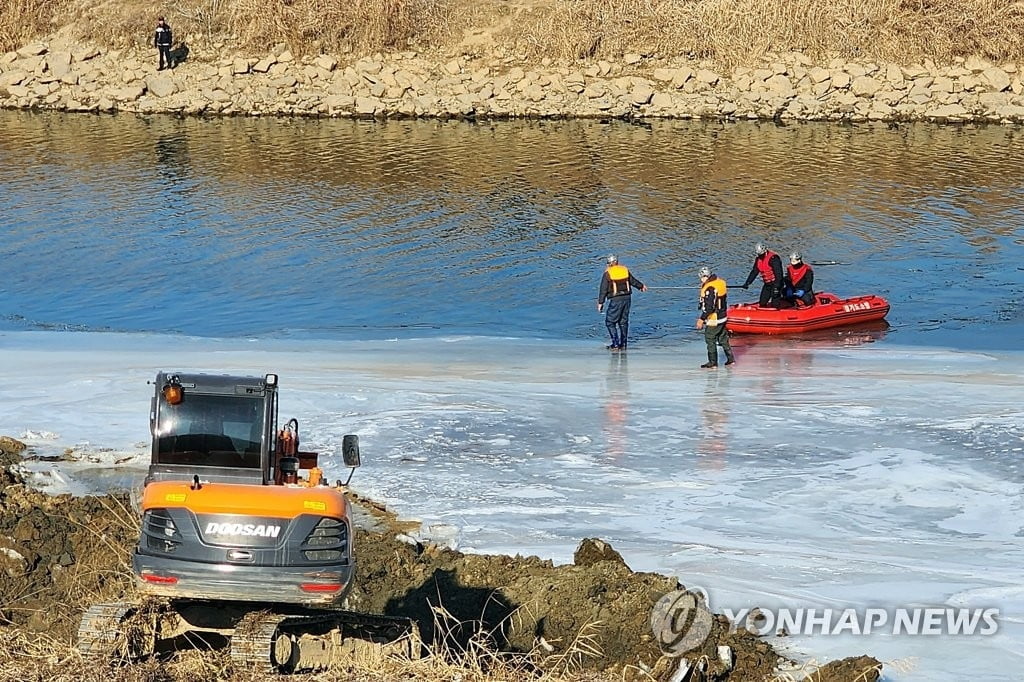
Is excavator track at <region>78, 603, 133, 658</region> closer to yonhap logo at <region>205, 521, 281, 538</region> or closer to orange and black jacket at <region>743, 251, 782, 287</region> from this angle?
yonhap logo at <region>205, 521, 281, 538</region>

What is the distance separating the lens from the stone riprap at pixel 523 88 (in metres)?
49.3

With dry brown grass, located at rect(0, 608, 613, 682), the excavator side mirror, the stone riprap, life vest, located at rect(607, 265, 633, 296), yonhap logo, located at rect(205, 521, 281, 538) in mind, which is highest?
the stone riprap

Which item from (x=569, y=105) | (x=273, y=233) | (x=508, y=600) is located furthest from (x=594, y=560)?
(x=569, y=105)

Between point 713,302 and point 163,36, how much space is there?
113 feet

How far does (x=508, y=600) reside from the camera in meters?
11.2

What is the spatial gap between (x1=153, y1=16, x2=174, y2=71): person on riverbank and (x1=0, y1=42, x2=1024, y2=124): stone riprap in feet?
1.40

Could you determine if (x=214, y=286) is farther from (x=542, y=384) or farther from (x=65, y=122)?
(x=65, y=122)

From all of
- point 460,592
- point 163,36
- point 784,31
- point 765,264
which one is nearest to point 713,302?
point 765,264

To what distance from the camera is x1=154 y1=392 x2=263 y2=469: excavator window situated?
29.3 feet

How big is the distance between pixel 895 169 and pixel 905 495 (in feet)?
92.9

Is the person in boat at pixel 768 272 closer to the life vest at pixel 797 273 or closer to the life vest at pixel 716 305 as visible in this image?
the life vest at pixel 797 273

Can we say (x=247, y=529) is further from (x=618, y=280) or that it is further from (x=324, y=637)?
(x=618, y=280)

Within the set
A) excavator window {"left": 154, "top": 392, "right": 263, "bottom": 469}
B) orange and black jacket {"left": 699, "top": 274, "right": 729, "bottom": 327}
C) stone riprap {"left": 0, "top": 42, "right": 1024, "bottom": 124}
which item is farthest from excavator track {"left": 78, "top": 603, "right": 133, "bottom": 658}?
stone riprap {"left": 0, "top": 42, "right": 1024, "bottom": 124}

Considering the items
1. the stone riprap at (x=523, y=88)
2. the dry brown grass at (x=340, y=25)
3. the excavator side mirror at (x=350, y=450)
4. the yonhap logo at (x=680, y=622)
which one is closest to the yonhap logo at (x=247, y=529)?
the excavator side mirror at (x=350, y=450)
